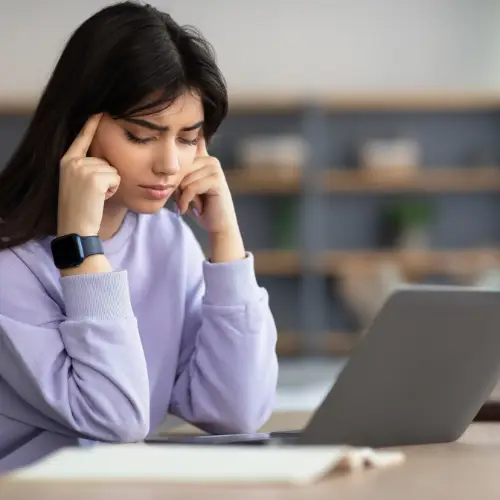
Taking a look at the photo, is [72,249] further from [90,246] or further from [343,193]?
[343,193]

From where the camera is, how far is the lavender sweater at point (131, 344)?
1.10 meters

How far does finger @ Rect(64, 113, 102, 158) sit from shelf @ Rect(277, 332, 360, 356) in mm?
4663

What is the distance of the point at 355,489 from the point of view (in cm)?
73

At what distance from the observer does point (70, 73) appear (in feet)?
4.06

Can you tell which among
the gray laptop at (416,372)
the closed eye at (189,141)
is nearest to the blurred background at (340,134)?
the closed eye at (189,141)

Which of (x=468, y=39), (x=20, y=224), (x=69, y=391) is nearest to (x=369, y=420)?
(x=69, y=391)

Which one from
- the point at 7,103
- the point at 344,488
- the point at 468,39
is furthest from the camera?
the point at 468,39

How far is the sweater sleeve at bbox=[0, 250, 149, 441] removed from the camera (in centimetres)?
110

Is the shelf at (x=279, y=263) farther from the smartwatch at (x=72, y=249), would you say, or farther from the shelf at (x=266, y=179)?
the smartwatch at (x=72, y=249)

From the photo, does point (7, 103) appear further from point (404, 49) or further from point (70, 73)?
point (70, 73)

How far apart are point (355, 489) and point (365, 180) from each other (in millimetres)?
5126

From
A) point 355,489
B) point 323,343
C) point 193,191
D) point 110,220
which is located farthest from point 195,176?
point 323,343

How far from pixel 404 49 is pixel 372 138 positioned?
1.90ft

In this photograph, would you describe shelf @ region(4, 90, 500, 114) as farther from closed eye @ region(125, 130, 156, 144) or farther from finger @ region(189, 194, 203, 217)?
closed eye @ region(125, 130, 156, 144)
